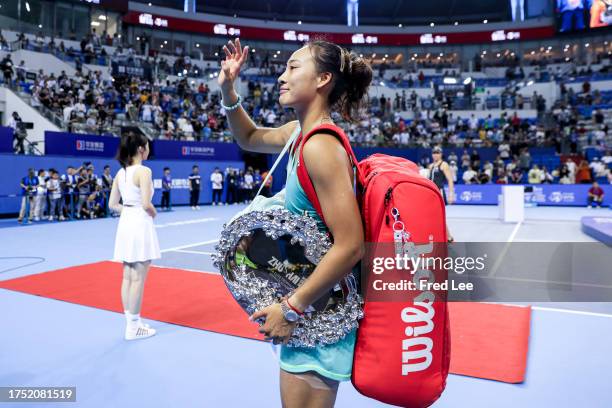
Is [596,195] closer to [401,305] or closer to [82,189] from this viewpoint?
[82,189]

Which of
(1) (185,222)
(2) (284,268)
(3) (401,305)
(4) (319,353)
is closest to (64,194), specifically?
(1) (185,222)

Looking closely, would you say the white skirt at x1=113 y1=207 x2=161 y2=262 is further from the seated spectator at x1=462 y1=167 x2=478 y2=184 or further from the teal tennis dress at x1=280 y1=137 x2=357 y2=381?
the seated spectator at x1=462 y1=167 x2=478 y2=184

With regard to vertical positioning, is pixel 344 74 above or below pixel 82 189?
above

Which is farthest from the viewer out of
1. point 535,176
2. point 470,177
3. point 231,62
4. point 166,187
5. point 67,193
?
point 470,177

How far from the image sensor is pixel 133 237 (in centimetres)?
417

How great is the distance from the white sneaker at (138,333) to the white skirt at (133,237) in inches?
25.1

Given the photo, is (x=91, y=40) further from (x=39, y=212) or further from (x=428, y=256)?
(x=428, y=256)

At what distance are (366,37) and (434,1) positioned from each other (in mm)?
7778

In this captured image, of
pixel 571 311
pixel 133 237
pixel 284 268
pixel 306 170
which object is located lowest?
pixel 571 311

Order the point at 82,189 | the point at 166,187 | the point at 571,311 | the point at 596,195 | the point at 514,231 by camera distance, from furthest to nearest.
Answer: the point at 596,195, the point at 166,187, the point at 82,189, the point at 514,231, the point at 571,311

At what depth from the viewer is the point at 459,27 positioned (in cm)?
3919

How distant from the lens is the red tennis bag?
1.34 meters

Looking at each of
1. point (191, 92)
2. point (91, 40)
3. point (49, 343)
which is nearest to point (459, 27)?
point (191, 92)

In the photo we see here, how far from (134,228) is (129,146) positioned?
2.53 ft
